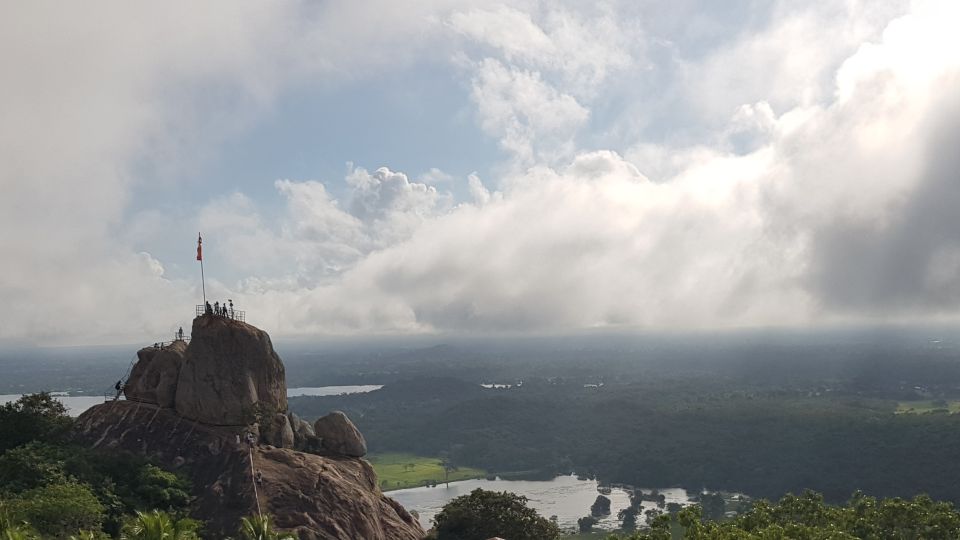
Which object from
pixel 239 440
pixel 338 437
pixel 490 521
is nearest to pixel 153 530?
pixel 239 440

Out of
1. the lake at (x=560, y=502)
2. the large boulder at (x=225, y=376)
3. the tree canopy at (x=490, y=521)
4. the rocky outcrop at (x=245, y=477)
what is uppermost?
the large boulder at (x=225, y=376)

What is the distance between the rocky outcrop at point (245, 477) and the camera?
54.0 meters

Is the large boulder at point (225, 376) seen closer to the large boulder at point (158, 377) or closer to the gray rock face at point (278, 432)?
the gray rock face at point (278, 432)

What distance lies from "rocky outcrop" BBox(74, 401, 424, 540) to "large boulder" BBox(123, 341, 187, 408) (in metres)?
1.47

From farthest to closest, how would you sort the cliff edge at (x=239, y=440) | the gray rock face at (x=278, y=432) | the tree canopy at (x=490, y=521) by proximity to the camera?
the gray rock face at (x=278, y=432)
the tree canopy at (x=490, y=521)
the cliff edge at (x=239, y=440)

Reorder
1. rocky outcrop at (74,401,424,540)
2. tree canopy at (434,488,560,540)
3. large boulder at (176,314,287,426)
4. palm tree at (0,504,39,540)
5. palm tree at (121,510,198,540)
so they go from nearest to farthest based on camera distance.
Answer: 1. palm tree at (0,504,39,540)
2. palm tree at (121,510,198,540)
3. rocky outcrop at (74,401,424,540)
4. tree canopy at (434,488,560,540)
5. large boulder at (176,314,287,426)

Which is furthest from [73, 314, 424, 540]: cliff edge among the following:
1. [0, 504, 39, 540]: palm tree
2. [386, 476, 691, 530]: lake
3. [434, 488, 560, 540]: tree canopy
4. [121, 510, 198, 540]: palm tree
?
[386, 476, 691, 530]: lake

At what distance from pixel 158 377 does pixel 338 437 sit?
66.7ft

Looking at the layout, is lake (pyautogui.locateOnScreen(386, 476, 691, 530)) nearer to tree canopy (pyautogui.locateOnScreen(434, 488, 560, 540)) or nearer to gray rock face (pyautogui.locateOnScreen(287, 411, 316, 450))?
gray rock face (pyautogui.locateOnScreen(287, 411, 316, 450))

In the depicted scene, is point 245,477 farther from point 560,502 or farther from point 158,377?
point 560,502

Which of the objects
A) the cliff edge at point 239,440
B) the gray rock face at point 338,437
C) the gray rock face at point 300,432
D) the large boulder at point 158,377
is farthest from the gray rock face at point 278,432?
the large boulder at point 158,377

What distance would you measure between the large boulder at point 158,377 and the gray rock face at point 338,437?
16081mm

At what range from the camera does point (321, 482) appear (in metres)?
58.8

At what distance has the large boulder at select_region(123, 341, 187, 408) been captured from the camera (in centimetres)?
6662
